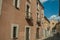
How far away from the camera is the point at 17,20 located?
19.6 meters

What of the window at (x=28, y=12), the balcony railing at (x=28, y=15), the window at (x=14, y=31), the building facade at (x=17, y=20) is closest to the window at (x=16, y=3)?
the building facade at (x=17, y=20)

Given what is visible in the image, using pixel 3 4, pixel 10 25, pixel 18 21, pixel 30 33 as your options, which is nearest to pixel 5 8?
pixel 3 4

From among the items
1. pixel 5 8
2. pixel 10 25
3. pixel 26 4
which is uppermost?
pixel 26 4

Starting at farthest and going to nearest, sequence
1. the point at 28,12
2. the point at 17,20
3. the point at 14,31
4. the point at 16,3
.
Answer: the point at 28,12 → the point at 16,3 → the point at 17,20 → the point at 14,31

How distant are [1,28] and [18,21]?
4001mm


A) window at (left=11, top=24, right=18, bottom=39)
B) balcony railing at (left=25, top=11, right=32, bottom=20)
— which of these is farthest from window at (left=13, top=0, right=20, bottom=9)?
balcony railing at (left=25, top=11, right=32, bottom=20)

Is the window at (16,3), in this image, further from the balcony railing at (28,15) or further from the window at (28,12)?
the window at (28,12)

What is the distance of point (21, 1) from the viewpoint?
68.5ft

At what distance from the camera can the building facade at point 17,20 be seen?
1675 centimetres

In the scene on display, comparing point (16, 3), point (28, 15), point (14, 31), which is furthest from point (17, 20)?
point (28, 15)

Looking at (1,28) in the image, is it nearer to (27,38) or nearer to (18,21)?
(18,21)

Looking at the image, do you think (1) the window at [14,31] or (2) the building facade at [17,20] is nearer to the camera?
(2) the building facade at [17,20]

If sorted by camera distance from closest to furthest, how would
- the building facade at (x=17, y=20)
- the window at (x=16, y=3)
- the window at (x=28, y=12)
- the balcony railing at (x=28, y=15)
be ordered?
the building facade at (x=17, y=20), the window at (x=16, y=3), the balcony railing at (x=28, y=15), the window at (x=28, y=12)

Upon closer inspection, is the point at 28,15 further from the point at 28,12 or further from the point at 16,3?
the point at 16,3
